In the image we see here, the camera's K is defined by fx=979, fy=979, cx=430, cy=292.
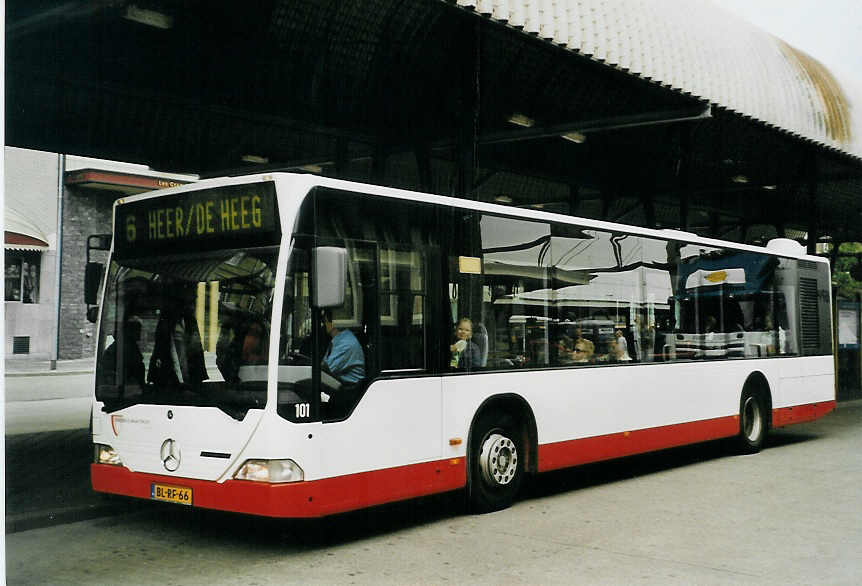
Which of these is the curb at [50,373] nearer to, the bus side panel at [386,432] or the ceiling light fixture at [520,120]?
the ceiling light fixture at [520,120]

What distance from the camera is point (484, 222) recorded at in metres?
9.09

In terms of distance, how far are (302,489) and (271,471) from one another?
0.26m

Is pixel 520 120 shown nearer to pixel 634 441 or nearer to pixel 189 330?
pixel 634 441

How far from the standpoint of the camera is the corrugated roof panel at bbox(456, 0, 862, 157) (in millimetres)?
11531

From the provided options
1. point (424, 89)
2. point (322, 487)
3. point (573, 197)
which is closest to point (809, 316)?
point (424, 89)

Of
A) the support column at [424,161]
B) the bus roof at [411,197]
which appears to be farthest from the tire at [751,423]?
the support column at [424,161]

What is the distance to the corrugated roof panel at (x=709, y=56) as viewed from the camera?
1153cm

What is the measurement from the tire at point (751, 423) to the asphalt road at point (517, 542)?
8.65 ft

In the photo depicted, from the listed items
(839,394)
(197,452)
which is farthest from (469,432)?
(839,394)

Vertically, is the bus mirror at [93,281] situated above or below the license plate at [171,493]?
above

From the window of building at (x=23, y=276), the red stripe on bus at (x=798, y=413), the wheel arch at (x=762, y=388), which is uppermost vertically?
the window of building at (x=23, y=276)

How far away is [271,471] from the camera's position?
6.95 metres

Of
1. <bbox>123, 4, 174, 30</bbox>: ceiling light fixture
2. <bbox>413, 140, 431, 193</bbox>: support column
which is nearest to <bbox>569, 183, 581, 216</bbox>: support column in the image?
<bbox>413, 140, 431, 193</bbox>: support column

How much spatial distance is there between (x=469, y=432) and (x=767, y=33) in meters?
13.2
